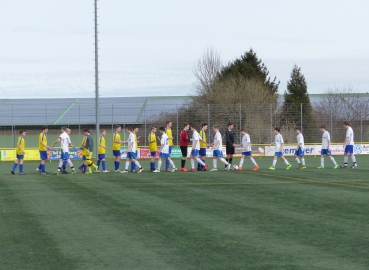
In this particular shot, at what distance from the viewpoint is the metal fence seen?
4478 cm

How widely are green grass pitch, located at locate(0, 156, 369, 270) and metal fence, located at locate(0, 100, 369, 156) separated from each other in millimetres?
26850

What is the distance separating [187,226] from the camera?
10438 mm

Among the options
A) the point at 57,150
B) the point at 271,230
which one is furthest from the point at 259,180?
the point at 57,150

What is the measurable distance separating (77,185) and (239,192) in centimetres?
547

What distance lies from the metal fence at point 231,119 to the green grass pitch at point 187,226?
88.1 ft

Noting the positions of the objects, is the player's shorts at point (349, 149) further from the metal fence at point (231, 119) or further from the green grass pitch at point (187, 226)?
the metal fence at point (231, 119)

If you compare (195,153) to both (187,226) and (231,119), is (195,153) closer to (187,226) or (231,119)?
(187,226)

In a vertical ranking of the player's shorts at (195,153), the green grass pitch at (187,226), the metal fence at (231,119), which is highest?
the metal fence at (231,119)

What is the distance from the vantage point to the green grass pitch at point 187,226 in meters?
7.89

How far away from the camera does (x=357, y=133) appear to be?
45094 mm

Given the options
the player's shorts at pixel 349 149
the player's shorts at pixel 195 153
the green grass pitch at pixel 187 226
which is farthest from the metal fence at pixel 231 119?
the green grass pitch at pixel 187 226

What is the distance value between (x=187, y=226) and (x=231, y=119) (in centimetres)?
3501

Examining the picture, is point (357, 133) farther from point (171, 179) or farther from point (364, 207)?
point (364, 207)

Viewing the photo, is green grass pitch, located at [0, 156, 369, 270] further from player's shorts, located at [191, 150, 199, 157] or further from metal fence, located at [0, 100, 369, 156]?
metal fence, located at [0, 100, 369, 156]
